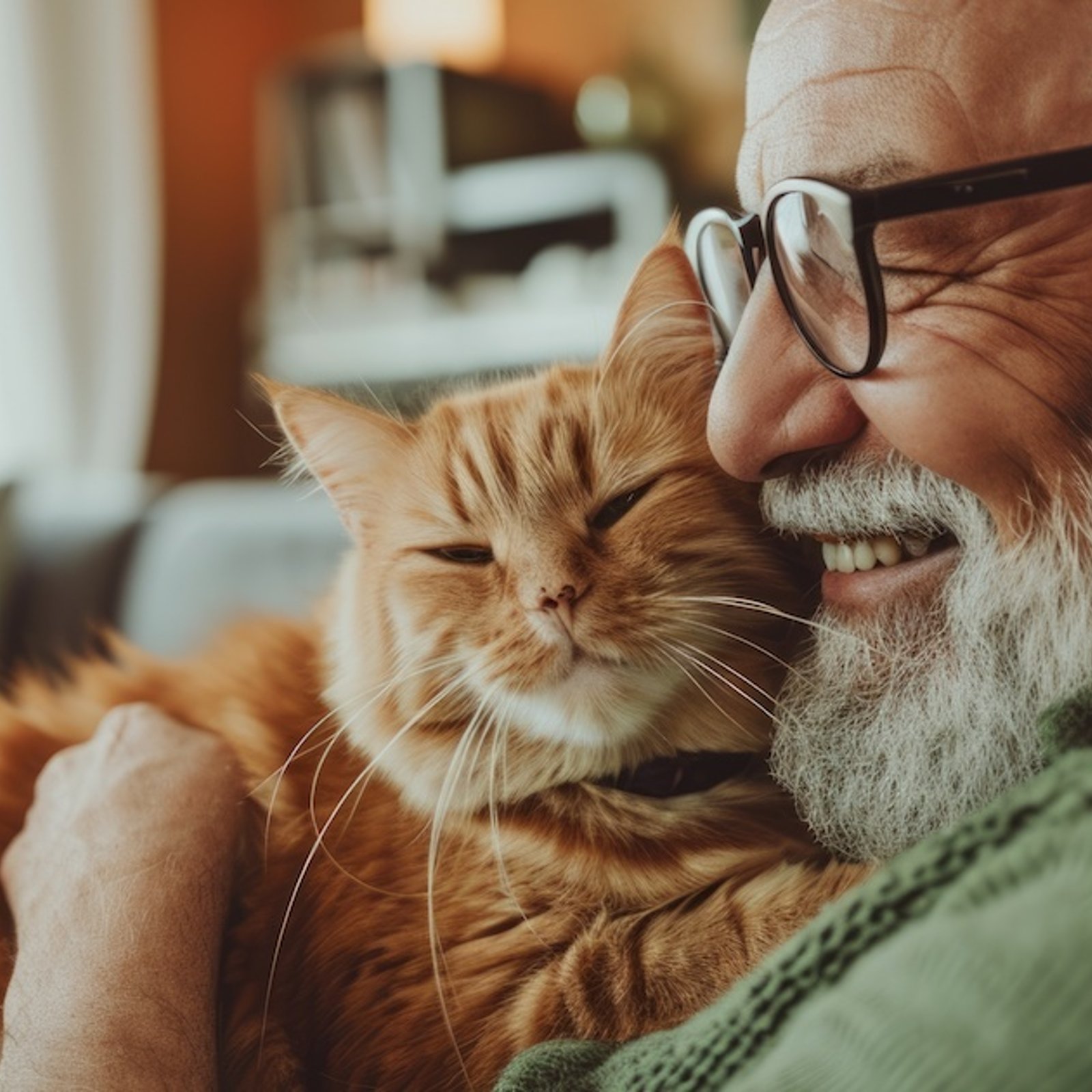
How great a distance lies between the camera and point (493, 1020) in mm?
931

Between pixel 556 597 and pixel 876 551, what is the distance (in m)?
0.26

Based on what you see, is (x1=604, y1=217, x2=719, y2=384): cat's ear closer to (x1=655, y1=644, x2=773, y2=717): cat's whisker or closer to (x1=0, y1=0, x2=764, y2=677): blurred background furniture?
(x1=655, y1=644, x2=773, y2=717): cat's whisker

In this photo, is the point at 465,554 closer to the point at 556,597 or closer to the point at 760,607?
the point at 556,597

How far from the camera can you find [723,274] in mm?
1135

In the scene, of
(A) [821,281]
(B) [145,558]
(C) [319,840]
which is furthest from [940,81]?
(B) [145,558]

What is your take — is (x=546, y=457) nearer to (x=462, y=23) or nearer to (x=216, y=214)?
(x=462, y=23)

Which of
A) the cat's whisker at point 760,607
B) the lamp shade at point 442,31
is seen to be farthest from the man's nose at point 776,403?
the lamp shade at point 442,31

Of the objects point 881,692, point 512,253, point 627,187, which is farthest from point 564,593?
point 512,253

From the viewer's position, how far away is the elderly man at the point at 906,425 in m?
0.78

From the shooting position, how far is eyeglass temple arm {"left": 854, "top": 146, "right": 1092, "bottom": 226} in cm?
78

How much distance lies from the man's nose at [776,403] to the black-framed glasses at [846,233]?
0.07 feet

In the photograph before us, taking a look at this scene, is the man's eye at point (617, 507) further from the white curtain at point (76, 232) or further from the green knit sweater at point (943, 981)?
the white curtain at point (76, 232)

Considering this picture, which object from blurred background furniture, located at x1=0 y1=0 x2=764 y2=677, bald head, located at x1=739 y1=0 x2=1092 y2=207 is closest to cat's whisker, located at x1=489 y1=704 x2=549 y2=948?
bald head, located at x1=739 y1=0 x2=1092 y2=207

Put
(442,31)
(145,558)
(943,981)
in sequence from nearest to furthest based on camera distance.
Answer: (943,981) → (145,558) → (442,31)
